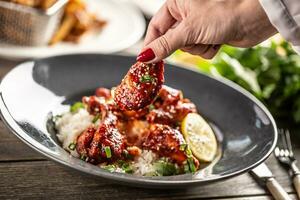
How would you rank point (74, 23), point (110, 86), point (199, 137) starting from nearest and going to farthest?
1. point (199, 137)
2. point (110, 86)
3. point (74, 23)

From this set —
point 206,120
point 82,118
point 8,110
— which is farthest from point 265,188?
point 8,110

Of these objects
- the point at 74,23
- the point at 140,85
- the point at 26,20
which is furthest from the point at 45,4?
the point at 140,85

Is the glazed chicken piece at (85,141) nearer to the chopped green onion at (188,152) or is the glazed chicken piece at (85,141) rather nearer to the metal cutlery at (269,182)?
the chopped green onion at (188,152)

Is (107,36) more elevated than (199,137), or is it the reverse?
(199,137)

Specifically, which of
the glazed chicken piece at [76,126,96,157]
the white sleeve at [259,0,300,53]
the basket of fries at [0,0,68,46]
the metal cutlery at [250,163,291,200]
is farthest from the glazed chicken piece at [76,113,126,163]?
the basket of fries at [0,0,68,46]

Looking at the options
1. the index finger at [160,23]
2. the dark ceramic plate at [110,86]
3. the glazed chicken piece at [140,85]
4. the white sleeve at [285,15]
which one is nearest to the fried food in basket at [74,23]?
the dark ceramic plate at [110,86]

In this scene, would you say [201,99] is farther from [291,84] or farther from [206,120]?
[291,84]

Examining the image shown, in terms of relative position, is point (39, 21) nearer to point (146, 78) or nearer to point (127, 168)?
point (146, 78)

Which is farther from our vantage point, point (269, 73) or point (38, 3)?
point (38, 3)
